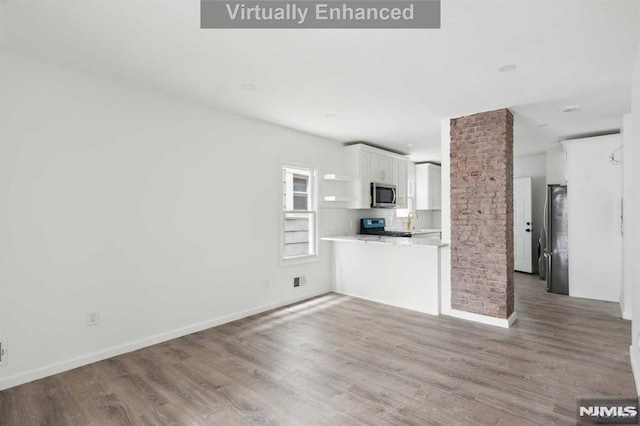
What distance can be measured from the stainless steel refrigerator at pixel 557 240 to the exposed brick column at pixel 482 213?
1.98 metres

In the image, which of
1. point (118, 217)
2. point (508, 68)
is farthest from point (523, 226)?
point (118, 217)

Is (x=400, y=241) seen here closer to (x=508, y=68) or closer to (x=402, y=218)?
(x=508, y=68)

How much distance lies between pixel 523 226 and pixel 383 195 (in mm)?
3145

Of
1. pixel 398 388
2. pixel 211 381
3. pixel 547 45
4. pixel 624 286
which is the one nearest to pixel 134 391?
pixel 211 381

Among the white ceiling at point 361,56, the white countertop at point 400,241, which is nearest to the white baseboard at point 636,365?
the white countertop at point 400,241

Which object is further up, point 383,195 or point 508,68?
point 508,68

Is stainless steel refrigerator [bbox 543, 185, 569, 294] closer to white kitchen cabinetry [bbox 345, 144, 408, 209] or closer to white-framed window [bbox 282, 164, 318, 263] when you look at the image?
white kitchen cabinetry [bbox 345, 144, 408, 209]

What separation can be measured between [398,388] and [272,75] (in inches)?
112

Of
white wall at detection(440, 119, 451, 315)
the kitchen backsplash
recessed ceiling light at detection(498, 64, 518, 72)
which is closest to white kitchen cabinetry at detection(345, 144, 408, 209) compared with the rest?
the kitchen backsplash

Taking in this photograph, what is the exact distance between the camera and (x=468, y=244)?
4.09 meters

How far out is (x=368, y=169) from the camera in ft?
19.5

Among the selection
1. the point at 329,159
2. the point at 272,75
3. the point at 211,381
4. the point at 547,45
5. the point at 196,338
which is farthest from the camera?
the point at 329,159

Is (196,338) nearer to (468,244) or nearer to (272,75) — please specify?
(272,75)

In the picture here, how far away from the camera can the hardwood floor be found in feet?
7.20
